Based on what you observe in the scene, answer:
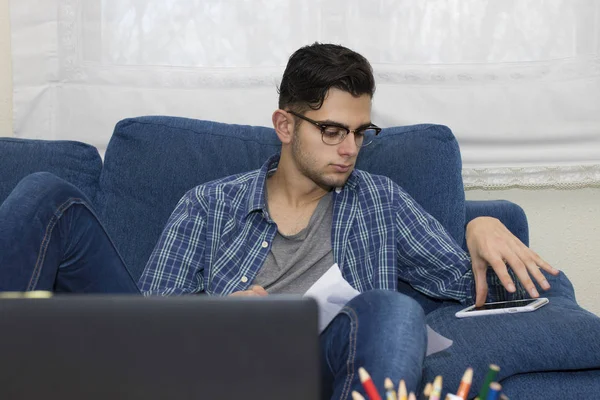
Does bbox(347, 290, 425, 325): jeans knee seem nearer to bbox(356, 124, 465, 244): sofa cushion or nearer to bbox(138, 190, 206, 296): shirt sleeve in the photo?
bbox(138, 190, 206, 296): shirt sleeve

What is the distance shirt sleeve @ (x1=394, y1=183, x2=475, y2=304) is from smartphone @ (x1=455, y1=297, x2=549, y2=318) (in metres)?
0.09

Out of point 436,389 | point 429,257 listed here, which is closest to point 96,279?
point 429,257

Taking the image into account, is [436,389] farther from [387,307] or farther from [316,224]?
[316,224]

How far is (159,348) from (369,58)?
1.91m

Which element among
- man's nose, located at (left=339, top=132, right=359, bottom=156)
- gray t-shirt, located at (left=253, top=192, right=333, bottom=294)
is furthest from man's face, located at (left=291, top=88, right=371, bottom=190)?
gray t-shirt, located at (left=253, top=192, right=333, bottom=294)

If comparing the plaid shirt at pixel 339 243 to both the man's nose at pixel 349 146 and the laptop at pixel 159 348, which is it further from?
the laptop at pixel 159 348

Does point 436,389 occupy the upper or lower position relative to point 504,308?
upper

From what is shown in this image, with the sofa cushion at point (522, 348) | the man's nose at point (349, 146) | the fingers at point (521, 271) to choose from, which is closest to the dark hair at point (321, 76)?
the man's nose at point (349, 146)

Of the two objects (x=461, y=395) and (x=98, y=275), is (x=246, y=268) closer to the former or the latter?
(x=98, y=275)

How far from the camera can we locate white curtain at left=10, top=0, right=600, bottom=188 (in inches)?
94.5

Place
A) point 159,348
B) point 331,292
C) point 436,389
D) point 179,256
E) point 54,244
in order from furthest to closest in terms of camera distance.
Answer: point 179,256
point 331,292
point 54,244
point 436,389
point 159,348

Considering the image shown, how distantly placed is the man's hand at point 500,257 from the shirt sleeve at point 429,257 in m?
0.06

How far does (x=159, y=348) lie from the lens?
2.02 feet

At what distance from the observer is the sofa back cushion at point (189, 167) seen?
2.04m
